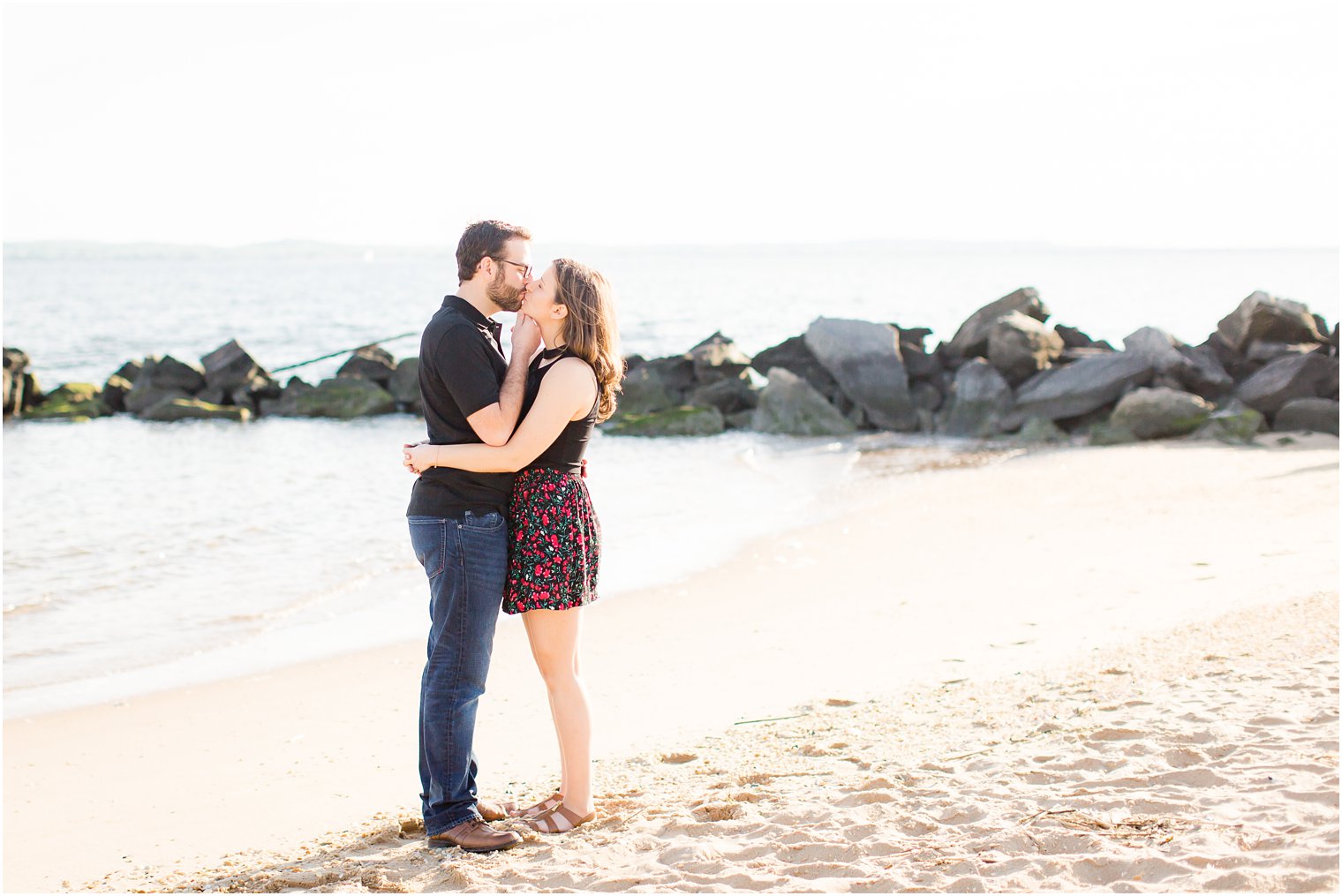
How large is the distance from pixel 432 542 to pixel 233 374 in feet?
73.0

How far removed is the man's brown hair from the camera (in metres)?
4.42

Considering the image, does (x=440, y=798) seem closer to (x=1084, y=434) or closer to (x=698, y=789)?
(x=698, y=789)

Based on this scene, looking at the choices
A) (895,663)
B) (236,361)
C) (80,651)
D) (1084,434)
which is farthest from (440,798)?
(236,361)

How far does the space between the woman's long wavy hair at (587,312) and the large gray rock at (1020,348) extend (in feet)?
49.8

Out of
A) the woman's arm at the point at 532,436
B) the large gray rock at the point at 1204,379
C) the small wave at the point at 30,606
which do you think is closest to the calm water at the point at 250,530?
the small wave at the point at 30,606

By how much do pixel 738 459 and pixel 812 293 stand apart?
62.5 meters

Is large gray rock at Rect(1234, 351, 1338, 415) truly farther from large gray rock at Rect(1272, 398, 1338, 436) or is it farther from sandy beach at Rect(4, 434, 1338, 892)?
sandy beach at Rect(4, 434, 1338, 892)

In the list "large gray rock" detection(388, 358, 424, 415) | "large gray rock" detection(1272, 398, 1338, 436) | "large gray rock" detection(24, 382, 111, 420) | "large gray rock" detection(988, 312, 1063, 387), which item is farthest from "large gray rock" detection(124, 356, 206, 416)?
"large gray rock" detection(1272, 398, 1338, 436)

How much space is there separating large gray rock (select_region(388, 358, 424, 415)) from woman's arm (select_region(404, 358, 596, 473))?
18986 millimetres

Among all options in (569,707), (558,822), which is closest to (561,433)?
(569,707)

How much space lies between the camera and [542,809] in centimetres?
477

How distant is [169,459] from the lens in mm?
17922

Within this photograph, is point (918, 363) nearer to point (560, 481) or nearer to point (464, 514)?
point (560, 481)

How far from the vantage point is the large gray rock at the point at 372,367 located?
24531 mm
